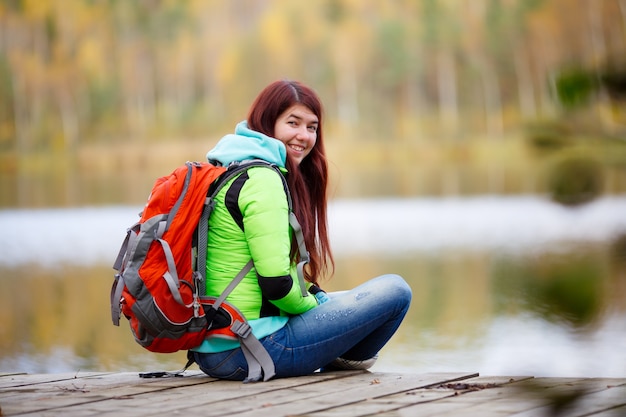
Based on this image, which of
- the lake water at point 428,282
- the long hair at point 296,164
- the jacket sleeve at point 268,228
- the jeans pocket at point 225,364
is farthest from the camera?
the long hair at point 296,164

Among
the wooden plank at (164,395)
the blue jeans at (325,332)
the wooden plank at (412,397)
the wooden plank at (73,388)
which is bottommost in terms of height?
the wooden plank at (412,397)

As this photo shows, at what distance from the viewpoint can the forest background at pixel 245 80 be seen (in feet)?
106

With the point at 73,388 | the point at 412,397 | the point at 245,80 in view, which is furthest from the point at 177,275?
the point at 245,80

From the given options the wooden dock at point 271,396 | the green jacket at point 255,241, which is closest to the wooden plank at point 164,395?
the wooden dock at point 271,396

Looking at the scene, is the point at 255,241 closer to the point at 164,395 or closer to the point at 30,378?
the point at 164,395

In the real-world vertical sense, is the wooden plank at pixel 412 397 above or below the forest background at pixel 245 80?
below

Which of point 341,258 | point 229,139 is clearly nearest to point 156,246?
point 229,139

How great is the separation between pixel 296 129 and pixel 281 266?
409 millimetres

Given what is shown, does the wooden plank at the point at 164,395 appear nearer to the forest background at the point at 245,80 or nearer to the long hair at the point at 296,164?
the long hair at the point at 296,164

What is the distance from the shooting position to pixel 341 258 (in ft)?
35.7

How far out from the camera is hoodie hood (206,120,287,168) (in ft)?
7.50

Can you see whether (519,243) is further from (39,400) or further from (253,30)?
(253,30)

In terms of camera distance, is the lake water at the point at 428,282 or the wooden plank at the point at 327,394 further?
the wooden plank at the point at 327,394

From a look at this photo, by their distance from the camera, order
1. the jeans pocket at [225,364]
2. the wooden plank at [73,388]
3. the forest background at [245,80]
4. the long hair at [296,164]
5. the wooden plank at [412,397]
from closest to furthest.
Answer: the wooden plank at [412,397] < the wooden plank at [73,388] < the jeans pocket at [225,364] < the long hair at [296,164] < the forest background at [245,80]
